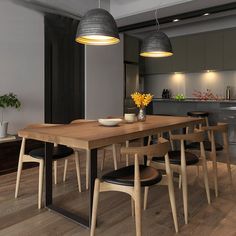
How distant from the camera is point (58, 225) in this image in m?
2.28

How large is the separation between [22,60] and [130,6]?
240cm

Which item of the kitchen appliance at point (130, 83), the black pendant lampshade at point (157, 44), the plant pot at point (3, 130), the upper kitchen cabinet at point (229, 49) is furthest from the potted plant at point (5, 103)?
the upper kitchen cabinet at point (229, 49)

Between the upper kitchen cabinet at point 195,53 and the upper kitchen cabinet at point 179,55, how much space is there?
0.11 metres

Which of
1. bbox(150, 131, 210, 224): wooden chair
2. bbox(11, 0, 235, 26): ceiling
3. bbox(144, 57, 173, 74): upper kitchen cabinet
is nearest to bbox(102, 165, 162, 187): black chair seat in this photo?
bbox(150, 131, 210, 224): wooden chair

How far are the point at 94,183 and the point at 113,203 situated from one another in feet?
2.36

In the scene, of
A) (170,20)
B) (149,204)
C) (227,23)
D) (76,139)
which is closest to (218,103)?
(170,20)

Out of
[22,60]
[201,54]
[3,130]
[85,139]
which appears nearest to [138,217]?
[85,139]

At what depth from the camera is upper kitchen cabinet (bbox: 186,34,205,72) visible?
257 inches

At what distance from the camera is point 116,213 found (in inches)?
99.0

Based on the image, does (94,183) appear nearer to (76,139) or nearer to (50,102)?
(76,139)

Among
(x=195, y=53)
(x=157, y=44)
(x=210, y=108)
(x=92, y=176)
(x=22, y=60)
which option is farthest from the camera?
(x=195, y=53)

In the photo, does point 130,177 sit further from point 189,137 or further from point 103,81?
point 103,81

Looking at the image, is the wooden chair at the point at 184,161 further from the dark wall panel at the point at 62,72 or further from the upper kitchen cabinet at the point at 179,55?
the upper kitchen cabinet at the point at 179,55

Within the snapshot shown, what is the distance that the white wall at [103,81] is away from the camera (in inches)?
225
